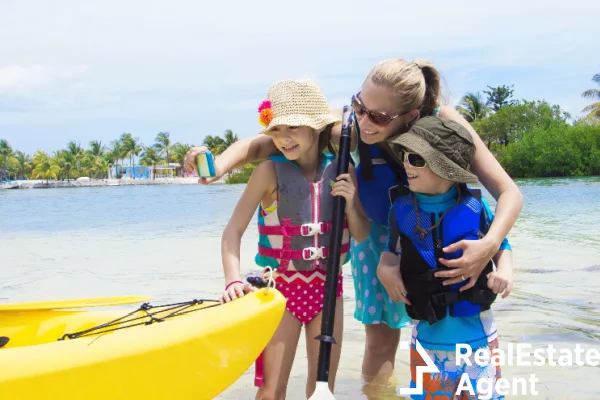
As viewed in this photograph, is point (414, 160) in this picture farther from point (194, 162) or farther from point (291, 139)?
point (194, 162)

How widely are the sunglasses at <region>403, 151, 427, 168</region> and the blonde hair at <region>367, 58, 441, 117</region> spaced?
0.22 metres

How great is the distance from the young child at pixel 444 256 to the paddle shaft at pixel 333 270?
27 centimetres

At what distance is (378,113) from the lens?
2.26m

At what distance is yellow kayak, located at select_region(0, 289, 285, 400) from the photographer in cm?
209

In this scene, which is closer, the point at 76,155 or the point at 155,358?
the point at 155,358

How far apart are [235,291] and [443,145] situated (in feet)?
3.00

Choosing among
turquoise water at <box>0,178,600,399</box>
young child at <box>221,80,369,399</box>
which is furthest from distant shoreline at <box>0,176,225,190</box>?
young child at <box>221,80,369,399</box>

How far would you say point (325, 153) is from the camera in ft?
8.70

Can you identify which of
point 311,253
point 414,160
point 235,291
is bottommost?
point 235,291

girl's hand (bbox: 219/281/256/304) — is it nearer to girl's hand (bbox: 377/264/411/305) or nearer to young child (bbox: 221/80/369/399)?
young child (bbox: 221/80/369/399)

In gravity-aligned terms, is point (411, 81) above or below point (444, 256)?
above

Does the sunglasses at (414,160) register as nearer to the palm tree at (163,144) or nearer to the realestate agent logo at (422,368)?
the realestate agent logo at (422,368)

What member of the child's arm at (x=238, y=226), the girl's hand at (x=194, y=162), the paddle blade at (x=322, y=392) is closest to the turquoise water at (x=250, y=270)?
the paddle blade at (x=322, y=392)

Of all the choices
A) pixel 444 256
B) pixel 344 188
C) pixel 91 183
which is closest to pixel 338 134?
pixel 344 188
